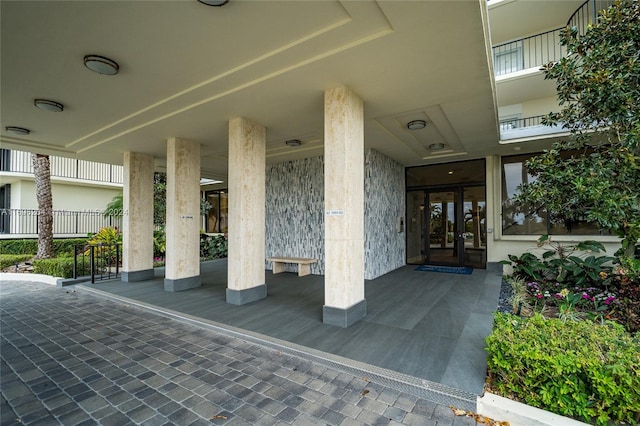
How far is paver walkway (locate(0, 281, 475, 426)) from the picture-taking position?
2.04m

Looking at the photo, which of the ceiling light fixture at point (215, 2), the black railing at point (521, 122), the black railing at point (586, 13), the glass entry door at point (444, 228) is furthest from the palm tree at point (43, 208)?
the black railing at point (586, 13)

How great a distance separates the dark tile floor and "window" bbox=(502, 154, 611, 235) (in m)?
1.47

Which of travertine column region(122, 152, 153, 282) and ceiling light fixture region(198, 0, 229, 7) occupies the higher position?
ceiling light fixture region(198, 0, 229, 7)

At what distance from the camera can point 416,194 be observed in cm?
882

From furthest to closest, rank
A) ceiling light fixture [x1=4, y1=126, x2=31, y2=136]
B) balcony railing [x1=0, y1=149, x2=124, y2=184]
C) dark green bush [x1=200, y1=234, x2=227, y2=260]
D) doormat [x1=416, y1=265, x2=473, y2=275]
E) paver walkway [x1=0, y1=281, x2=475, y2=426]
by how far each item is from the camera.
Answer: balcony railing [x1=0, y1=149, x2=124, y2=184]
dark green bush [x1=200, y1=234, x2=227, y2=260]
doormat [x1=416, y1=265, x2=473, y2=275]
ceiling light fixture [x1=4, y1=126, x2=31, y2=136]
paver walkway [x1=0, y1=281, x2=475, y2=426]

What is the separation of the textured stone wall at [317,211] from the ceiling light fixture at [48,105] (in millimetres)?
4662

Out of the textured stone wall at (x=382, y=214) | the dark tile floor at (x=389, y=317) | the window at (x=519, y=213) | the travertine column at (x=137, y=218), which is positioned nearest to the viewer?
A: the dark tile floor at (x=389, y=317)

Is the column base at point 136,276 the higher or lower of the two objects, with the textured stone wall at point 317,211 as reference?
lower

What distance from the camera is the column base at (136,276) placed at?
664 cm

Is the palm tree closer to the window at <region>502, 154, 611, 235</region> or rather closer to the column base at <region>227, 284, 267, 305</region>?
the column base at <region>227, 284, 267, 305</region>

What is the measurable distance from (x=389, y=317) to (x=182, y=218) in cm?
433

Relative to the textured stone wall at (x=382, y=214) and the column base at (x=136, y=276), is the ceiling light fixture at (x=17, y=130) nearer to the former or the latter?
the column base at (x=136, y=276)

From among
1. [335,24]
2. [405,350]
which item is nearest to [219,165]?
[335,24]

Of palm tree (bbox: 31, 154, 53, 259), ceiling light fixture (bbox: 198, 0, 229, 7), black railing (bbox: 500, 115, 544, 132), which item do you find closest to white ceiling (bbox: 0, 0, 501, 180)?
ceiling light fixture (bbox: 198, 0, 229, 7)
